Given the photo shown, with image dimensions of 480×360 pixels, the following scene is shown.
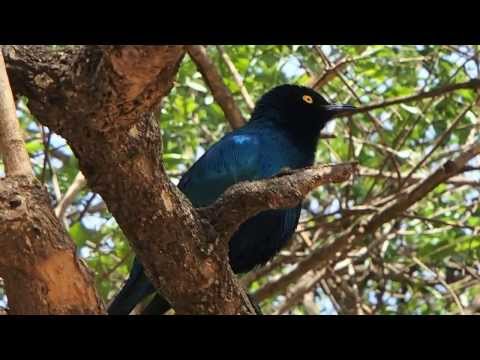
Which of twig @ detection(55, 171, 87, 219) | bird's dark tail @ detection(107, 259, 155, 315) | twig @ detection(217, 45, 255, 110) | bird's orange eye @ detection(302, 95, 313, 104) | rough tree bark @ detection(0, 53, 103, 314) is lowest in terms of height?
rough tree bark @ detection(0, 53, 103, 314)

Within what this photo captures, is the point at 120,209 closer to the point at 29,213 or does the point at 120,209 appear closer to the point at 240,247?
the point at 29,213

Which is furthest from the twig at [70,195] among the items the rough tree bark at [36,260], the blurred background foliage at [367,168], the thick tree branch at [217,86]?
the rough tree bark at [36,260]

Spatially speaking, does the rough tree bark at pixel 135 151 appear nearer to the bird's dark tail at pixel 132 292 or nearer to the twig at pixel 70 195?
the bird's dark tail at pixel 132 292

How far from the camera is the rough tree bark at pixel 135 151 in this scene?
6.65 feet

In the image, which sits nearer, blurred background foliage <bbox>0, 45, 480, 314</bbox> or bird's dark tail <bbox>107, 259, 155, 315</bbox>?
bird's dark tail <bbox>107, 259, 155, 315</bbox>

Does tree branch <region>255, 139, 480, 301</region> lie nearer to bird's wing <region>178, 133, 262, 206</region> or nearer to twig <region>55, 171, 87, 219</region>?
bird's wing <region>178, 133, 262, 206</region>

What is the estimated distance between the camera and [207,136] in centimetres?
681

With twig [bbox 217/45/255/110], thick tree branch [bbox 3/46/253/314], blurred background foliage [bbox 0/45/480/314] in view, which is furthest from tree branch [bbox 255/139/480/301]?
thick tree branch [bbox 3/46/253/314]

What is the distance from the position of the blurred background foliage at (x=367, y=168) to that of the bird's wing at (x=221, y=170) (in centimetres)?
107

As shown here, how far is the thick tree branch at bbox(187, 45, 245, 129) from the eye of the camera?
533 cm

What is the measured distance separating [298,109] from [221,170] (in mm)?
882

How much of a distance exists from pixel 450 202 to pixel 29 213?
5.18m

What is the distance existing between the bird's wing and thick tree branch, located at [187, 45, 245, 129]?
0.88 meters
